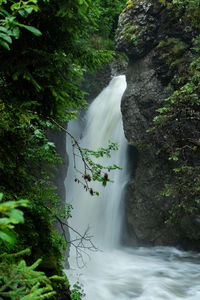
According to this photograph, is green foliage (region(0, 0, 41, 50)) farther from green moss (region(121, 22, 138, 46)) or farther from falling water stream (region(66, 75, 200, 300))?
green moss (region(121, 22, 138, 46))

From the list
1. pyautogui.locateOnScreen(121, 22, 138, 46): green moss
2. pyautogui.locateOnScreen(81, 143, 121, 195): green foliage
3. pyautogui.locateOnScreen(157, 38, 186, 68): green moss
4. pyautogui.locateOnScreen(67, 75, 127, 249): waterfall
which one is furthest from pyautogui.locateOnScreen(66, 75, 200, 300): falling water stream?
pyautogui.locateOnScreen(157, 38, 186, 68): green moss

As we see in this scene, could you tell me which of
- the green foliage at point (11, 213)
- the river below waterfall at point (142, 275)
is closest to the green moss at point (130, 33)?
the river below waterfall at point (142, 275)

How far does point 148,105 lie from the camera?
11.8m

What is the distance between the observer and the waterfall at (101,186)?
1414 centimetres

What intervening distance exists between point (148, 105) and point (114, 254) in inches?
311

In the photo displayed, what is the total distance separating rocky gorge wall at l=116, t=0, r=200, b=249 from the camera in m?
11.1

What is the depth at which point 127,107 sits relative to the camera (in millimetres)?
12695

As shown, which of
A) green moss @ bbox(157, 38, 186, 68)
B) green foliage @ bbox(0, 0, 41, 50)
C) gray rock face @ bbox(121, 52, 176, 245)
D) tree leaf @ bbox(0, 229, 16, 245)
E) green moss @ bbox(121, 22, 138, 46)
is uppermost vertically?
green moss @ bbox(121, 22, 138, 46)

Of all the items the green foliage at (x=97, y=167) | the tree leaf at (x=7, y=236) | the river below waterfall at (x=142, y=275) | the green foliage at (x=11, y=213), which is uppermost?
the green foliage at (x=97, y=167)

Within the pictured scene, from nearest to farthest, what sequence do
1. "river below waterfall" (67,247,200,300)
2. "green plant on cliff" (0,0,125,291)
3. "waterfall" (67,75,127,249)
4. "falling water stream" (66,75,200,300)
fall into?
"green plant on cliff" (0,0,125,291) < "river below waterfall" (67,247,200,300) < "falling water stream" (66,75,200,300) < "waterfall" (67,75,127,249)

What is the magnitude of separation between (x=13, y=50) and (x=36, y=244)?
235cm

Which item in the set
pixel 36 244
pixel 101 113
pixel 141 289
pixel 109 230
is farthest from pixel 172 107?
pixel 101 113

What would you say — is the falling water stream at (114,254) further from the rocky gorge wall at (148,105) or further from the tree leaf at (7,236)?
the tree leaf at (7,236)

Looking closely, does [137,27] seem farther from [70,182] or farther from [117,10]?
[70,182]
